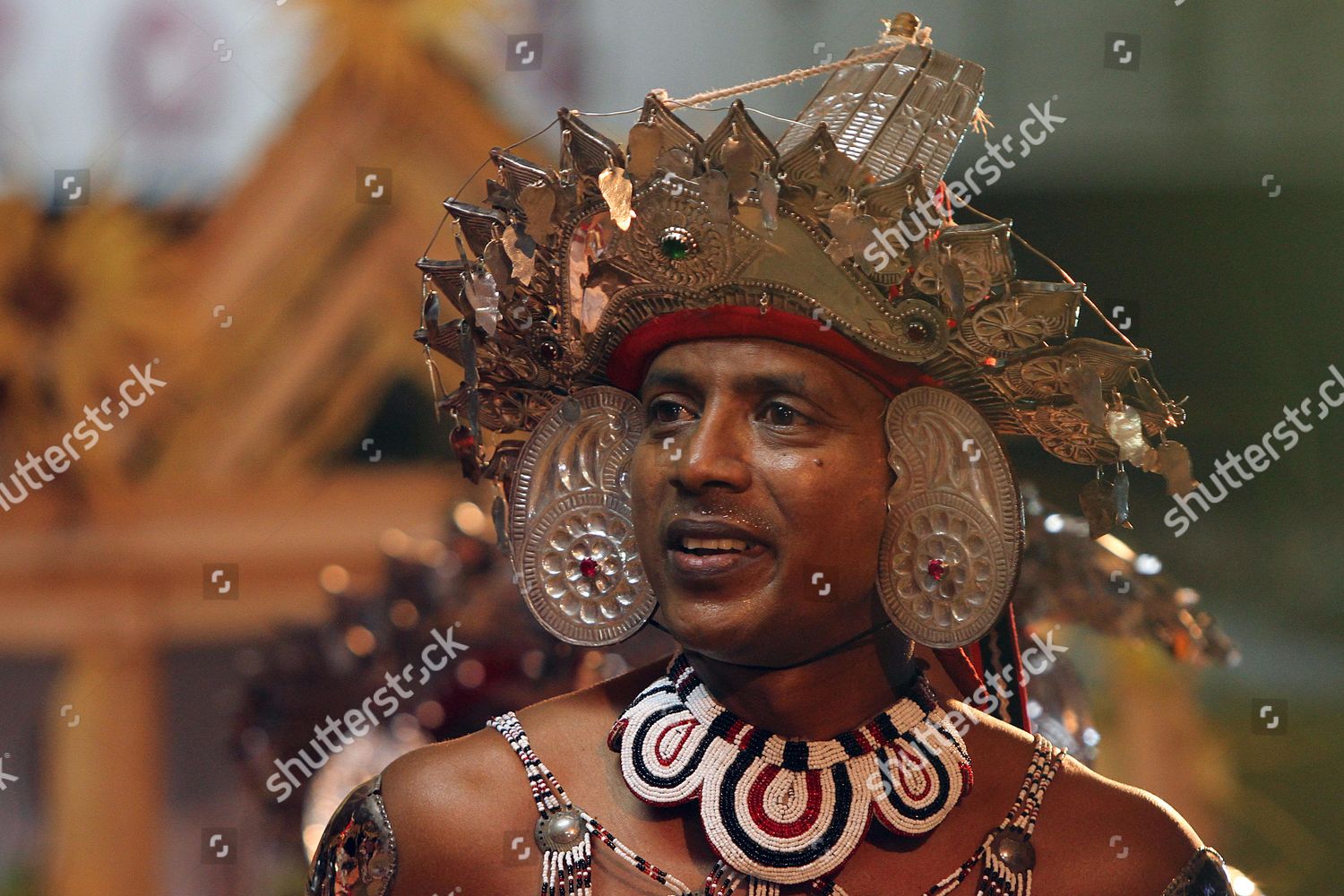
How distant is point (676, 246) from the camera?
196cm

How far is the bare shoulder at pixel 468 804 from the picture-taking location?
2109 mm

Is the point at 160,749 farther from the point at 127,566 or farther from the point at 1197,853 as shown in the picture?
the point at 1197,853

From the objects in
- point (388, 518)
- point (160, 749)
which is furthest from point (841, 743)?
point (160, 749)

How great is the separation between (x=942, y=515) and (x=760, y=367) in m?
0.29

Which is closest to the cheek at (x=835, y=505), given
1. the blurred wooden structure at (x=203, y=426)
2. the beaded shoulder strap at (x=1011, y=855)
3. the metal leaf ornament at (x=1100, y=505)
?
the metal leaf ornament at (x=1100, y=505)

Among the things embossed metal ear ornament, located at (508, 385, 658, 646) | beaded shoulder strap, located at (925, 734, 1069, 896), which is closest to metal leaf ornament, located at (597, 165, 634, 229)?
embossed metal ear ornament, located at (508, 385, 658, 646)

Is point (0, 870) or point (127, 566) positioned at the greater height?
point (127, 566)

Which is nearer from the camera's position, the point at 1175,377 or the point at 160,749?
the point at 1175,377

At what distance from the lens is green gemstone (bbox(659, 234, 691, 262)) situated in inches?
77.1

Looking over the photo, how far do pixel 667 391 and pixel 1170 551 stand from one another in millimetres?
2213

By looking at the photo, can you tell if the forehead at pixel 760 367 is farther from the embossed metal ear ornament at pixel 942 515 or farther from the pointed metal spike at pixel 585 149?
the pointed metal spike at pixel 585 149

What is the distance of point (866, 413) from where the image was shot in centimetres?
203

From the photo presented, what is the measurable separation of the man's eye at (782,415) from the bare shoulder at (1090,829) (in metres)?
0.46

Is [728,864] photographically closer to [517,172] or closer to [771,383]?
[771,383]
